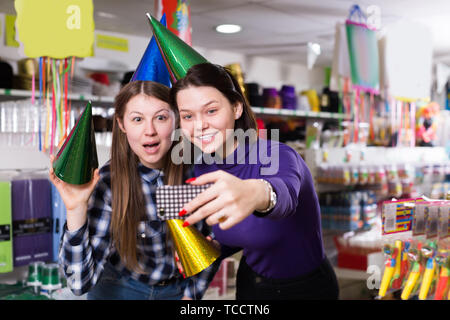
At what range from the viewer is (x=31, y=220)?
2.06m

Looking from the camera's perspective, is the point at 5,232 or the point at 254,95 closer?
the point at 5,232

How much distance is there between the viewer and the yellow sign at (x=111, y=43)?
9.34 ft

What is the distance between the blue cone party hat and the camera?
946 millimetres

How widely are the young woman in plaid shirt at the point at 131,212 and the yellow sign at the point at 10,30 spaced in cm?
181

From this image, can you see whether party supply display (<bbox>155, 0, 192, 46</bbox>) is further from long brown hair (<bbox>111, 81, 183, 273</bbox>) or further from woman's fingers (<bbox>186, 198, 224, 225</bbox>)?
woman's fingers (<bbox>186, 198, 224, 225</bbox>)

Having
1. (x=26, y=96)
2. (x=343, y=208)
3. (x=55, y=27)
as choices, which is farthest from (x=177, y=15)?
(x=343, y=208)

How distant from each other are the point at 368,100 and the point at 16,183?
1.89m

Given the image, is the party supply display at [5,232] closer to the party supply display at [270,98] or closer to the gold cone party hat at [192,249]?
the gold cone party hat at [192,249]

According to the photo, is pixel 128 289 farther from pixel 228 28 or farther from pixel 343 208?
pixel 343 208

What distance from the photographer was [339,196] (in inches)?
137

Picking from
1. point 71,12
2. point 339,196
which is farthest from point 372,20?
point 339,196

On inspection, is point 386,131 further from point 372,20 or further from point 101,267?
point 101,267

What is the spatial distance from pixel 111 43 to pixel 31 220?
4.17 feet

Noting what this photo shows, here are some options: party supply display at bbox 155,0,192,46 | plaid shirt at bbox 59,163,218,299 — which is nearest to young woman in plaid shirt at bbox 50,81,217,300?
plaid shirt at bbox 59,163,218,299
